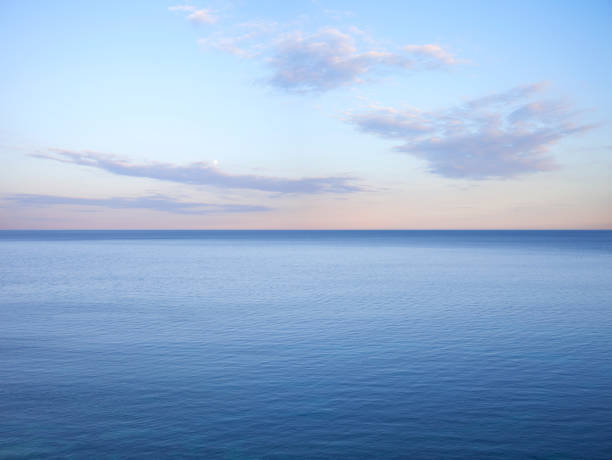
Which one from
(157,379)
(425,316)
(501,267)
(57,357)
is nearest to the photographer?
(157,379)

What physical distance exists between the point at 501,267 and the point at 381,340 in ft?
266

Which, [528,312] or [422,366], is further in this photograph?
[528,312]

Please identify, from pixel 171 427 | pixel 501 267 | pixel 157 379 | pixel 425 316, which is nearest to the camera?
pixel 171 427

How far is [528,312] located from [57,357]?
4883cm

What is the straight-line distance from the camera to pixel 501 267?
361 feet

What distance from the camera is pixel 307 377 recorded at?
30375 millimetres

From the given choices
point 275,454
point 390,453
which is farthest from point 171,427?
point 390,453

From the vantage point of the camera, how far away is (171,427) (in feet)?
75.7

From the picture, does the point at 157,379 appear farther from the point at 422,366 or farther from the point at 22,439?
the point at 422,366

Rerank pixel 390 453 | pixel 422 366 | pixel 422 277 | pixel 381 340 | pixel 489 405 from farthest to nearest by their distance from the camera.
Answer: pixel 422 277 < pixel 381 340 < pixel 422 366 < pixel 489 405 < pixel 390 453

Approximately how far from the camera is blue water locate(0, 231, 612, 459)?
2158 cm

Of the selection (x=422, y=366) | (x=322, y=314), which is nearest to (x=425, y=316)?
(x=322, y=314)

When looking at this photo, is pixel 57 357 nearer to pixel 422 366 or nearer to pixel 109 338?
pixel 109 338

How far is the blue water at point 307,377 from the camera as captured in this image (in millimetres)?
21578
